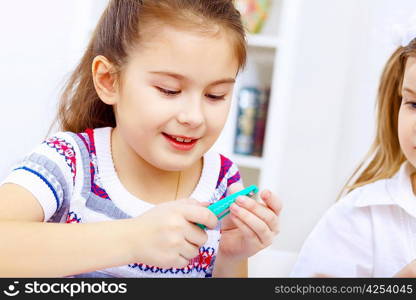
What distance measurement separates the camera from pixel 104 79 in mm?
1063

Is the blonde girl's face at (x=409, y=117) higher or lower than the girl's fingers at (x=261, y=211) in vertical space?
higher

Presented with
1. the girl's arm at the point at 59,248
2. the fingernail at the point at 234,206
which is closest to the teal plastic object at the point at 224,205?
the fingernail at the point at 234,206

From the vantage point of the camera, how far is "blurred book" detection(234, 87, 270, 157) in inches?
95.4

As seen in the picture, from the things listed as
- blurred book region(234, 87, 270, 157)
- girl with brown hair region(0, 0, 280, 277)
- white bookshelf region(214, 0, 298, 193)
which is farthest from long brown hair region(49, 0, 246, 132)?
blurred book region(234, 87, 270, 157)

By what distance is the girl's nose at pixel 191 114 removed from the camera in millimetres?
929

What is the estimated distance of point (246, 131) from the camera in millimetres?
2443

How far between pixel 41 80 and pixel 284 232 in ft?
4.07

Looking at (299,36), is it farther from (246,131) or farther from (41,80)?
(41,80)

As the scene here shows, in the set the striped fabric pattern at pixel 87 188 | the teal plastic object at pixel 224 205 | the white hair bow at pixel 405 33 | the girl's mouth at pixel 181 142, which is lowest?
Answer: the teal plastic object at pixel 224 205

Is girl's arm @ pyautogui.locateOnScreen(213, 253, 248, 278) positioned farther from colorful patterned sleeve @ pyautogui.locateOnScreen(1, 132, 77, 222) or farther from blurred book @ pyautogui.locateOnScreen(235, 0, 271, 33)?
blurred book @ pyautogui.locateOnScreen(235, 0, 271, 33)

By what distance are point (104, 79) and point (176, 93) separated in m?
0.18

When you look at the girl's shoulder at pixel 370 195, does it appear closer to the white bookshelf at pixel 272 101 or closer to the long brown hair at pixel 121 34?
the long brown hair at pixel 121 34

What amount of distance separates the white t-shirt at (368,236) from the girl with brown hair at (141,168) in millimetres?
238

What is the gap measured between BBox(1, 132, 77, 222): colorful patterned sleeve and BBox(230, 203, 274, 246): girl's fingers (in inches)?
11.8
